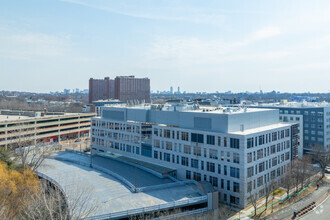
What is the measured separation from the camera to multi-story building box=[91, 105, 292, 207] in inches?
1833

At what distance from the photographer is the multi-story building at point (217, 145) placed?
153 ft

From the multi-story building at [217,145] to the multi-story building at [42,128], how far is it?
39453 millimetres

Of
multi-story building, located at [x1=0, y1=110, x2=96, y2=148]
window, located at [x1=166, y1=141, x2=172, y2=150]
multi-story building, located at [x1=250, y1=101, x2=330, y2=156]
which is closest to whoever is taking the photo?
window, located at [x1=166, y1=141, x2=172, y2=150]

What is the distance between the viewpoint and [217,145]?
4894 centimetres

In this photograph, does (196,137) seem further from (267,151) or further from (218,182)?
(267,151)

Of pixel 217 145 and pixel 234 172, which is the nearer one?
pixel 234 172

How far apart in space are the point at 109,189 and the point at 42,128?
2777 inches

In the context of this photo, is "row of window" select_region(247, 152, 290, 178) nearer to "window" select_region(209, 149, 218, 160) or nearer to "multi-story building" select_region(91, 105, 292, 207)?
"multi-story building" select_region(91, 105, 292, 207)

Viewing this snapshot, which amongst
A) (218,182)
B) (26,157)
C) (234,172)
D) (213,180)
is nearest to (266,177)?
(234,172)

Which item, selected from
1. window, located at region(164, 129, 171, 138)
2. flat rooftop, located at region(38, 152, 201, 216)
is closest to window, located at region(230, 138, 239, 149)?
flat rooftop, located at region(38, 152, 201, 216)

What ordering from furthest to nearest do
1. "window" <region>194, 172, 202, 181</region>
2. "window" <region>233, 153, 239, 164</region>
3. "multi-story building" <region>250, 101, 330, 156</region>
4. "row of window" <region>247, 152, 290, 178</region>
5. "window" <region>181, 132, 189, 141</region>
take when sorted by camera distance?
1. "multi-story building" <region>250, 101, 330, 156</region>
2. "window" <region>181, 132, 189, 141</region>
3. "window" <region>194, 172, 202, 181</region>
4. "row of window" <region>247, 152, 290, 178</region>
5. "window" <region>233, 153, 239, 164</region>

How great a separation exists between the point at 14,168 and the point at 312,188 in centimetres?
6139

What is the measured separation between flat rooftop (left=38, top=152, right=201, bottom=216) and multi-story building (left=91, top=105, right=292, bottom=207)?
18.2 feet

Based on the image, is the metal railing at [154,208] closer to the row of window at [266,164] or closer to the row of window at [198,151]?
the row of window at [198,151]
